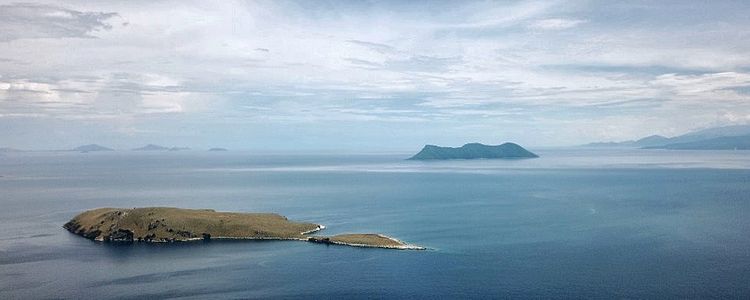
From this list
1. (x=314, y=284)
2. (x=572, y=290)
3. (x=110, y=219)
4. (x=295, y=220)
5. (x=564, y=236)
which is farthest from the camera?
(x=295, y=220)

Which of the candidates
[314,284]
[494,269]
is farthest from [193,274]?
[494,269]

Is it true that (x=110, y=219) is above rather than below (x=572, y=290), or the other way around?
above

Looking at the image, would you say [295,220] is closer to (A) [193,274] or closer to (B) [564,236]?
(A) [193,274]

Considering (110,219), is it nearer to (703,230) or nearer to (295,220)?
(295,220)

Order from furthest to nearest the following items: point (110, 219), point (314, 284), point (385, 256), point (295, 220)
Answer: point (295, 220) → point (110, 219) → point (385, 256) → point (314, 284)

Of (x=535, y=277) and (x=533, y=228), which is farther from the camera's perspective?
(x=533, y=228)

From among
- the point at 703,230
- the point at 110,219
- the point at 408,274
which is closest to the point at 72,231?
the point at 110,219
